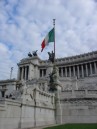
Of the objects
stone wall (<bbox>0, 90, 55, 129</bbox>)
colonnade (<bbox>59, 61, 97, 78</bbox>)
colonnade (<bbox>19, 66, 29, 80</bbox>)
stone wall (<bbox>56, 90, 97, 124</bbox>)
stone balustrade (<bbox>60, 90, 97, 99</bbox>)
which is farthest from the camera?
colonnade (<bbox>19, 66, 29, 80</bbox>)

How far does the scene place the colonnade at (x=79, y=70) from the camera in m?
85.2

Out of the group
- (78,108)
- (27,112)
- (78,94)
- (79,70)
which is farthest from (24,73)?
(27,112)

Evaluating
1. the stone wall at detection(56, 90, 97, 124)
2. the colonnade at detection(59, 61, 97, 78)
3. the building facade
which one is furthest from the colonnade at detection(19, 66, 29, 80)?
the stone wall at detection(56, 90, 97, 124)

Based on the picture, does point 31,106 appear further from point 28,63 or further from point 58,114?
point 28,63

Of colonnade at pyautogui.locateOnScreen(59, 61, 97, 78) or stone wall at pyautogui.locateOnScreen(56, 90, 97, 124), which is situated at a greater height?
colonnade at pyautogui.locateOnScreen(59, 61, 97, 78)

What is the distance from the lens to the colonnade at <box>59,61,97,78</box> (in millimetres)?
85250

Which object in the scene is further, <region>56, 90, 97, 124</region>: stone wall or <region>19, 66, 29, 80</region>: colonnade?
<region>19, 66, 29, 80</region>: colonnade

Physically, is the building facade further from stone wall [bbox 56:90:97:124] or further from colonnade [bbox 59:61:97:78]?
colonnade [bbox 59:61:97:78]

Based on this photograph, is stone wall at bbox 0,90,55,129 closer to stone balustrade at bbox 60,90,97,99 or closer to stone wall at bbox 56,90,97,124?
stone wall at bbox 56,90,97,124

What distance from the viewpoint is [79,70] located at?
90312 millimetres

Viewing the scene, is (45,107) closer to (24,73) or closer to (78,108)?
(78,108)

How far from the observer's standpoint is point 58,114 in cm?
2392

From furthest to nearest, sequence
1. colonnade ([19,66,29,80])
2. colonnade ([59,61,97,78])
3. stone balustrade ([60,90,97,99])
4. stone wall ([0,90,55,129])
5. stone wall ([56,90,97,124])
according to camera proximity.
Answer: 1. colonnade ([19,66,29,80])
2. colonnade ([59,61,97,78])
3. stone balustrade ([60,90,97,99])
4. stone wall ([56,90,97,124])
5. stone wall ([0,90,55,129])

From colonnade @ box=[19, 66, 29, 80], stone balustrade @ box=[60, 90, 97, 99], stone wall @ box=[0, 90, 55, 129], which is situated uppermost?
colonnade @ box=[19, 66, 29, 80]
